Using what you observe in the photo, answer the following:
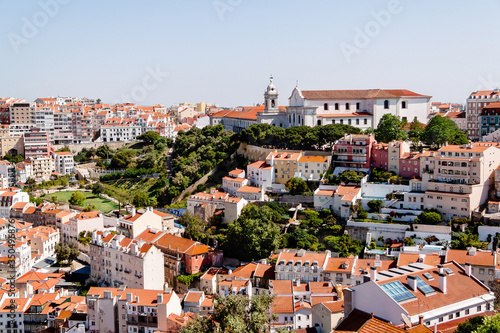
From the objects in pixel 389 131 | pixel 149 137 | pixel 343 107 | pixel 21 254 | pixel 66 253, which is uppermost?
pixel 343 107

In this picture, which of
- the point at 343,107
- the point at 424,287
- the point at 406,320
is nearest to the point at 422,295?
the point at 424,287

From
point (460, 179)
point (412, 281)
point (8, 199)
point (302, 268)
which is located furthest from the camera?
point (8, 199)

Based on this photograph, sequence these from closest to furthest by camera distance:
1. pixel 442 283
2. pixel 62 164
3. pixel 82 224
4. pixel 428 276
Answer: pixel 442 283
pixel 428 276
pixel 82 224
pixel 62 164

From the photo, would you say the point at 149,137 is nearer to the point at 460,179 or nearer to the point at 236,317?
the point at 460,179

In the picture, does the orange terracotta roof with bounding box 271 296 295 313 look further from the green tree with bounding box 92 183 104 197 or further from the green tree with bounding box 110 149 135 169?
the green tree with bounding box 110 149 135 169

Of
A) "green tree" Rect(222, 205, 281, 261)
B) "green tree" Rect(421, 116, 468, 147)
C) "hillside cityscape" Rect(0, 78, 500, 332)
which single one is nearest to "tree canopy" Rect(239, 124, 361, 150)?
"hillside cityscape" Rect(0, 78, 500, 332)
